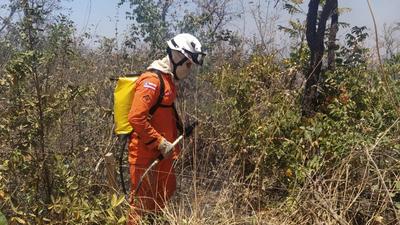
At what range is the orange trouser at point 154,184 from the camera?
348 centimetres

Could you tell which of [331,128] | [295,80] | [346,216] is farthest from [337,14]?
[346,216]

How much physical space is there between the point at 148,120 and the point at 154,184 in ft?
1.43

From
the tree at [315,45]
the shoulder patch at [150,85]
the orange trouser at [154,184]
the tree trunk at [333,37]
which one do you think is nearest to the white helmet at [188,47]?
the shoulder patch at [150,85]

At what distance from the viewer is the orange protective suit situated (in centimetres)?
339

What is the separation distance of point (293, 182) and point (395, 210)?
73 cm

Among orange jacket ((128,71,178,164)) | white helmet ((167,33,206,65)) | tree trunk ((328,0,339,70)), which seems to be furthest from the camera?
tree trunk ((328,0,339,70))

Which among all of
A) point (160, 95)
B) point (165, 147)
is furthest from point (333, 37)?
point (165, 147)

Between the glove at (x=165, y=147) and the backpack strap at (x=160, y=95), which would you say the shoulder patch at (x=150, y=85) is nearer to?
the backpack strap at (x=160, y=95)

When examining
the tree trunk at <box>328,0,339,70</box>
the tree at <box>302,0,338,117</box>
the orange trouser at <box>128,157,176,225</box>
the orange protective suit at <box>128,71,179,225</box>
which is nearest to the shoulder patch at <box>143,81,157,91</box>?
the orange protective suit at <box>128,71,179,225</box>

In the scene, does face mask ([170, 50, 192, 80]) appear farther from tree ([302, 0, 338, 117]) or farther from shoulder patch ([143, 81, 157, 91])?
tree ([302, 0, 338, 117])

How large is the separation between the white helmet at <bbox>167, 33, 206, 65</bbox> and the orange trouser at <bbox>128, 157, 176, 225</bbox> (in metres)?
0.69

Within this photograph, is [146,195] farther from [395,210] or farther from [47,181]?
[395,210]

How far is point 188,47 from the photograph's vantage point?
352 centimetres

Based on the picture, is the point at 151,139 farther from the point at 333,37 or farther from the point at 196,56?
the point at 333,37
